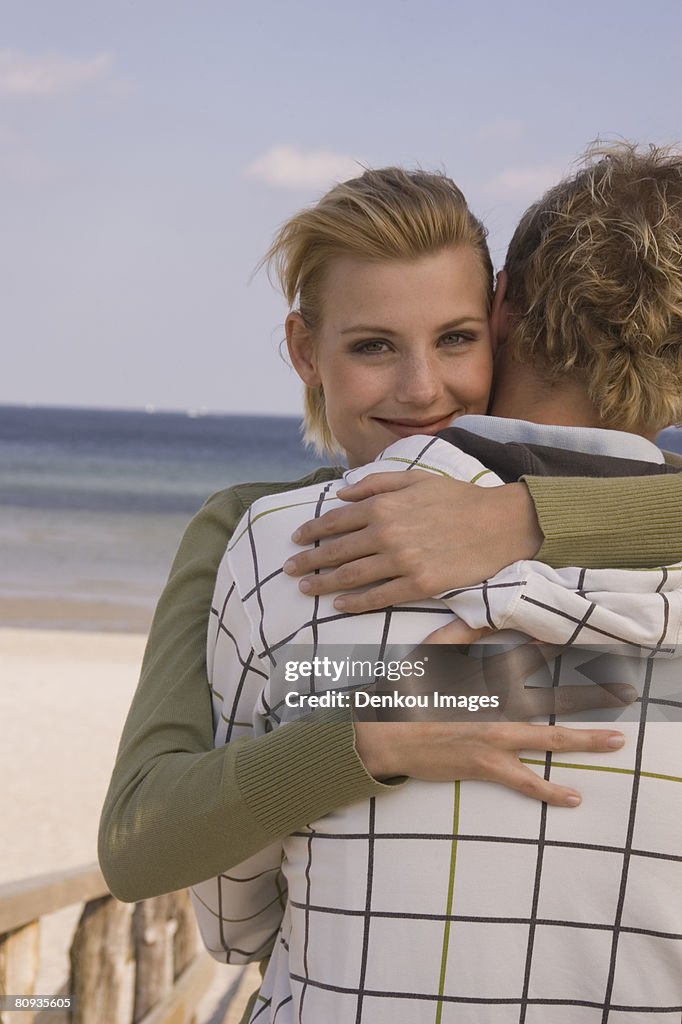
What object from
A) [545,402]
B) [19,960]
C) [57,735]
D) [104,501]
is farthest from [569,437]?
[104,501]

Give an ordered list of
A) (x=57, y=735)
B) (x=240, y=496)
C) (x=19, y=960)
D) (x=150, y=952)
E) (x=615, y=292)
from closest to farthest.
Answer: (x=615, y=292), (x=240, y=496), (x=19, y=960), (x=150, y=952), (x=57, y=735)

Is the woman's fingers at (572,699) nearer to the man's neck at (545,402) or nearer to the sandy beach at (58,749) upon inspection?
the man's neck at (545,402)

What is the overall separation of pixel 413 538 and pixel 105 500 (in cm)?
2951

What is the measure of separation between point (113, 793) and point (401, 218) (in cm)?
101

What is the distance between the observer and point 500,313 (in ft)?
5.37

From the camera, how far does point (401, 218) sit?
1.69 m

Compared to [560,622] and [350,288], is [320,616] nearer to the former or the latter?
[560,622]

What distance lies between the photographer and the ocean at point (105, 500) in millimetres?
14664

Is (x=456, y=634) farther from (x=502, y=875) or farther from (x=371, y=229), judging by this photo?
(x=371, y=229)

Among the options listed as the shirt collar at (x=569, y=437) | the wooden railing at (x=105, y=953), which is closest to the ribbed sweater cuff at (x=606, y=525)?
the shirt collar at (x=569, y=437)

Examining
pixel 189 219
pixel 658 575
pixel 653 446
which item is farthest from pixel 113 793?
pixel 189 219

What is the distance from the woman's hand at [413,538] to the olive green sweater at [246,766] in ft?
0.14

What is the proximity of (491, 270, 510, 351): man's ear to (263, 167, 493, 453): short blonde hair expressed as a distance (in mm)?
123

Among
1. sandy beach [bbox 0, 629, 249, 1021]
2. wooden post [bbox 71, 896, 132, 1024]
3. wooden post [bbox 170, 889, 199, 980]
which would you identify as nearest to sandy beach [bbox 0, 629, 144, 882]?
sandy beach [bbox 0, 629, 249, 1021]
